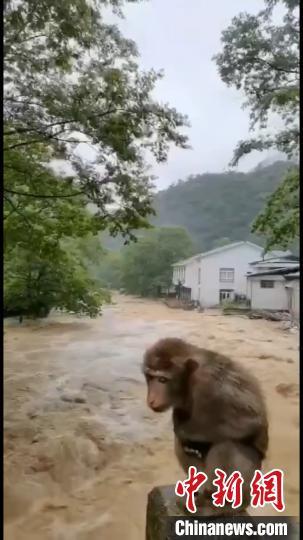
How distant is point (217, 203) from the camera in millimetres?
1663

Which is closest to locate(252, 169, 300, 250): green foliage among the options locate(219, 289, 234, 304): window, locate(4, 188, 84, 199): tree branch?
locate(219, 289, 234, 304): window

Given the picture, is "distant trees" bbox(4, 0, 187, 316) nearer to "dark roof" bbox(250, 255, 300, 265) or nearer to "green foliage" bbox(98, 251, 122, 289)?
"green foliage" bbox(98, 251, 122, 289)

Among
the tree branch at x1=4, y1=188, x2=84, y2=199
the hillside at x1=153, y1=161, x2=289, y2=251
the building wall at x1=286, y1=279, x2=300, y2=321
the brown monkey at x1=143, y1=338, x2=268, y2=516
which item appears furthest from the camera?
the tree branch at x1=4, y1=188, x2=84, y2=199

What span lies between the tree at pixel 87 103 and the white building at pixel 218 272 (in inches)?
10.9

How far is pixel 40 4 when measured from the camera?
1.70m

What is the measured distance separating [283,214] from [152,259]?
52 centimetres

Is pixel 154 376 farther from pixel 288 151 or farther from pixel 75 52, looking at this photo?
pixel 75 52

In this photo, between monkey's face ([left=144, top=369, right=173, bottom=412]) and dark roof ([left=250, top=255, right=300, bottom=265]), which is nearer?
monkey's face ([left=144, top=369, right=173, bottom=412])

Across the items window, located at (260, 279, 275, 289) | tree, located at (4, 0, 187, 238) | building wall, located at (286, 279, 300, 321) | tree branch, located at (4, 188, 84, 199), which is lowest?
building wall, located at (286, 279, 300, 321)

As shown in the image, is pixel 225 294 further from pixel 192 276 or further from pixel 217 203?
pixel 217 203

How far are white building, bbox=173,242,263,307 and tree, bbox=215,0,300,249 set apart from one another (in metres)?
0.11

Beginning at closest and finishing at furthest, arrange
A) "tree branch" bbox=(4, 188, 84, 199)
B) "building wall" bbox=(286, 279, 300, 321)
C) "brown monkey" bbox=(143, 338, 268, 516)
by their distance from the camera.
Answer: "brown monkey" bbox=(143, 338, 268, 516)
"building wall" bbox=(286, 279, 300, 321)
"tree branch" bbox=(4, 188, 84, 199)

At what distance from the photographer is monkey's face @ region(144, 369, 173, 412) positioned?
1.27 meters

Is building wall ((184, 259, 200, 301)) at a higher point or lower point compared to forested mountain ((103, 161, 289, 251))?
lower
